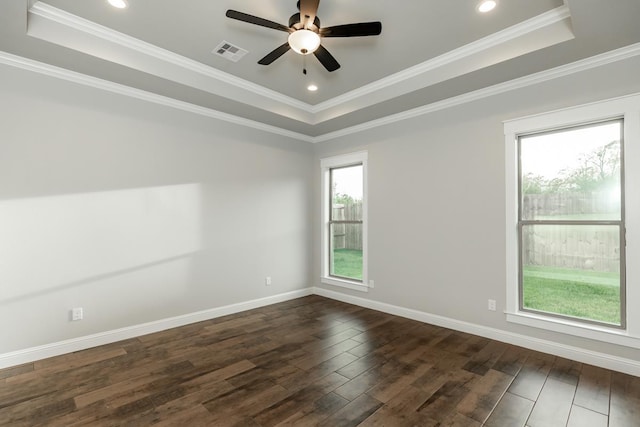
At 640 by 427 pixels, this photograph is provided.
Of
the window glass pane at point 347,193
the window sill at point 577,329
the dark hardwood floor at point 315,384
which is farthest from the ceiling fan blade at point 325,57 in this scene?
the window sill at point 577,329

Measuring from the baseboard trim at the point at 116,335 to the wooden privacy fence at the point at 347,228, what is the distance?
1.49 meters

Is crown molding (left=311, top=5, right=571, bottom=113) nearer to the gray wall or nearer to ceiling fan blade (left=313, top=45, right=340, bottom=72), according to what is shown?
the gray wall

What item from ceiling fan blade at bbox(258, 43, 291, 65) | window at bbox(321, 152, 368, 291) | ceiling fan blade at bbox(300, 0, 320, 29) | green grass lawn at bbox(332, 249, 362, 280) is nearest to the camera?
ceiling fan blade at bbox(300, 0, 320, 29)

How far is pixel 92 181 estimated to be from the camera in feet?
10.7

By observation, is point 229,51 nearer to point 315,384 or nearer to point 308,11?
point 308,11

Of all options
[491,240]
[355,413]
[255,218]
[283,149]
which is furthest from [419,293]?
[283,149]

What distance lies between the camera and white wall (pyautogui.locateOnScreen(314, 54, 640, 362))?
3043mm

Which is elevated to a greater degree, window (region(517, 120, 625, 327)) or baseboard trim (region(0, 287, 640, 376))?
window (region(517, 120, 625, 327))

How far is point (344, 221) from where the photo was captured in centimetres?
521

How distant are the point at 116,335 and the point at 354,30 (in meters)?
3.86

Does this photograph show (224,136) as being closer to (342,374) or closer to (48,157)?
(48,157)

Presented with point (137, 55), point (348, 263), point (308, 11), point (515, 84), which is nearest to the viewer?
point (308, 11)

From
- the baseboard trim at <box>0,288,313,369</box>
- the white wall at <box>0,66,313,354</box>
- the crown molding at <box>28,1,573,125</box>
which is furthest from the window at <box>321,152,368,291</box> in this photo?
the baseboard trim at <box>0,288,313,369</box>

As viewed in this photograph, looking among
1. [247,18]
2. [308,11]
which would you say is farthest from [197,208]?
[308,11]
